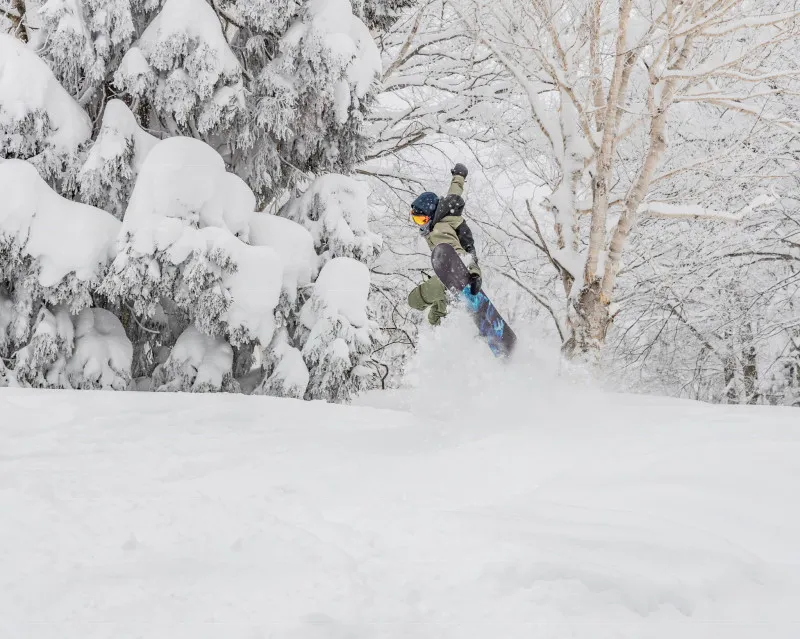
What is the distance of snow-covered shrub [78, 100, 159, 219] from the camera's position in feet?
18.8

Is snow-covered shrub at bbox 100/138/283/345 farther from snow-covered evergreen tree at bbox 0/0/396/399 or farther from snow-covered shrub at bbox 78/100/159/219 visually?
snow-covered shrub at bbox 78/100/159/219

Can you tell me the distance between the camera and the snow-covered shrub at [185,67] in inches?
227

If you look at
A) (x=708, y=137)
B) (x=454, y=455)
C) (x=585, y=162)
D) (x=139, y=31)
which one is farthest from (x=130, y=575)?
(x=708, y=137)

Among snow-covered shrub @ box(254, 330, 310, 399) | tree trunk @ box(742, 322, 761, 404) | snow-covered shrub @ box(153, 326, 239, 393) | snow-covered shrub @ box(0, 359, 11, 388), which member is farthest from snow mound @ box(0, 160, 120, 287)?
tree trunk @ box(742, 322, 761, 404)

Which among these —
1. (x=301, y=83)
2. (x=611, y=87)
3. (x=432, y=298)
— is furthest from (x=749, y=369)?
(x=301, y=83)

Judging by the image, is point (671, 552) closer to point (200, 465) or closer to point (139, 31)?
point (200, 465)

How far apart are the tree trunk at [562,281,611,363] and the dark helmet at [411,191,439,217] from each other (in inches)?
86.0

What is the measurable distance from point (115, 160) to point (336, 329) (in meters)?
2.55

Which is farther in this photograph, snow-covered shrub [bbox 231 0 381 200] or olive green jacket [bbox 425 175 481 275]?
snow-covered shrub [bbox 231 0 381 200]

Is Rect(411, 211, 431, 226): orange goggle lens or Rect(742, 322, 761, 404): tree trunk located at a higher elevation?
Rect(411, 211, 431, 226): orange goggle lens

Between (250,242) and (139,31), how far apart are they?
2.47 meters

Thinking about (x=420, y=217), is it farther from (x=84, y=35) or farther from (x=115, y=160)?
(x=84, y=35)

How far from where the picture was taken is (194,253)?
5.45m

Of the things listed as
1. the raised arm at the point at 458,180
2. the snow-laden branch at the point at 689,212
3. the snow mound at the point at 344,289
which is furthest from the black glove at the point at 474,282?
the snow-laden branch at the point at 689,212
